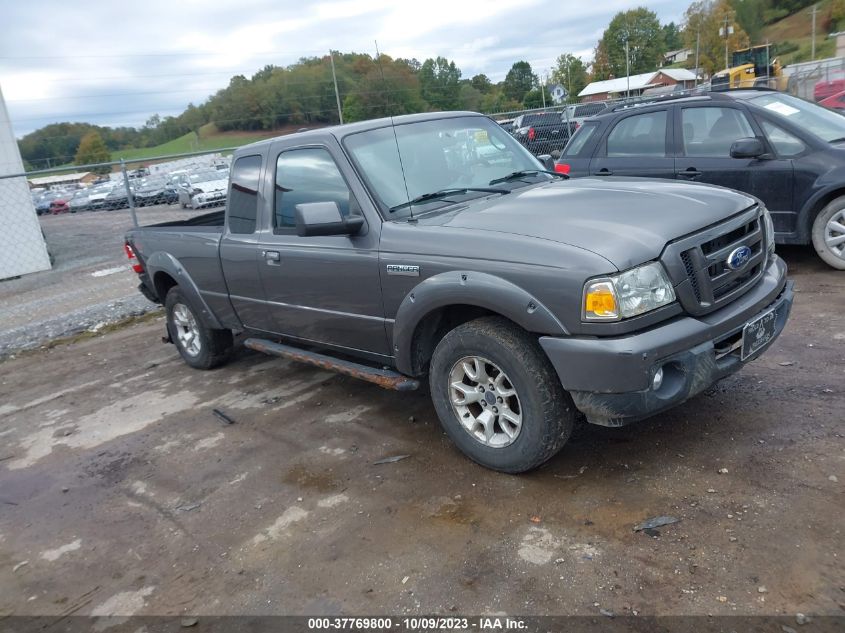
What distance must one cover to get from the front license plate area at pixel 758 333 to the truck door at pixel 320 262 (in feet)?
6.65

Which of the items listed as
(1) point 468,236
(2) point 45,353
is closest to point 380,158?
(1) point 468,236

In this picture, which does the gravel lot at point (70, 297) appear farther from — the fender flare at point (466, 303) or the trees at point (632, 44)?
the trees at point (632, 44)

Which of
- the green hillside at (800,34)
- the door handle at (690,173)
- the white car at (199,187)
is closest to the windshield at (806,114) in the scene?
the door handle at (690,173)

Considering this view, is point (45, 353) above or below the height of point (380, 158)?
below

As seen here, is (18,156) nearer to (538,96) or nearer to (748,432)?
(748,432)

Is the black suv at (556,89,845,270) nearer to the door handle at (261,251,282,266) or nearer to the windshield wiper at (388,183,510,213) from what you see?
the windshield wiper at (388,183,510,213)

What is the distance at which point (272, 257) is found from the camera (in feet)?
16.0

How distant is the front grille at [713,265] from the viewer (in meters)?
3.29

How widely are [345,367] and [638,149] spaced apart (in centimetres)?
485

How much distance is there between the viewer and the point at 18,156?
13.9m

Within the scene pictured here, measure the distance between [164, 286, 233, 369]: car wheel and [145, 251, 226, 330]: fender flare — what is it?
0.11 metres

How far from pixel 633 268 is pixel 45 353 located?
7.42 meters

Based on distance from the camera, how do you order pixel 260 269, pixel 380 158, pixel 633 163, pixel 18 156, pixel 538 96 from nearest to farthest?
pixel 380 158, pixel 260 269, pixel 633 163, pixel 18 156, pixel 538 96

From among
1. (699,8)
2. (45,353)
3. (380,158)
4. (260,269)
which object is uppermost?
(699,8)
